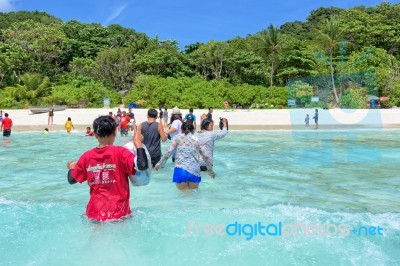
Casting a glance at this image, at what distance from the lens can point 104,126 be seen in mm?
3826

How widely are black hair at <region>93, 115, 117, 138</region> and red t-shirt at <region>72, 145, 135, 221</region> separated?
0.14 m

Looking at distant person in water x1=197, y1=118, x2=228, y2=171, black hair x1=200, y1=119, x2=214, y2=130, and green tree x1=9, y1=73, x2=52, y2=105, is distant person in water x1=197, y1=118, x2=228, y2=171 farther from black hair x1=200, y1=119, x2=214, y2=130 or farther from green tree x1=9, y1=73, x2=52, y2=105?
green tree x1=9, y1=73, x2=52, y2=105

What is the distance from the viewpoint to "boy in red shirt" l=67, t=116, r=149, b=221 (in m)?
3.87

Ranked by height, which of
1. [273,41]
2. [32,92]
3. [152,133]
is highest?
[273,41]

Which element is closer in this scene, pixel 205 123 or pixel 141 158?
pixel 141 158

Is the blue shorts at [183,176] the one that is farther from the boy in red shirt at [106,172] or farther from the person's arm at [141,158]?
the person's arm at [141,158]

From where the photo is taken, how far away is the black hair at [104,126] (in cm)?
382

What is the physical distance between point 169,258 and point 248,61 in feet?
150

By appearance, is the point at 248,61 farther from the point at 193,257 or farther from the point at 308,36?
the point at 193,257

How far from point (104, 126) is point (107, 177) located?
50 cm

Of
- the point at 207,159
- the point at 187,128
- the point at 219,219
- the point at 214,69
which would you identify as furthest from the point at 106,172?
the point at 214,69

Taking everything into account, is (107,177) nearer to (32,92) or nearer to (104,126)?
(104,126)

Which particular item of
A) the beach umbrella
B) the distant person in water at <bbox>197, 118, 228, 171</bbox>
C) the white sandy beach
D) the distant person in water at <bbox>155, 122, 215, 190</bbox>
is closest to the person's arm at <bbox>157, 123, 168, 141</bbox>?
the distant person in water at <bbox>197, 118, 228, 171</bbox>

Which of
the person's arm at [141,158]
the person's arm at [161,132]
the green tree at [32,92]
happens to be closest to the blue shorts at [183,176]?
the person's arm at [161,132]
